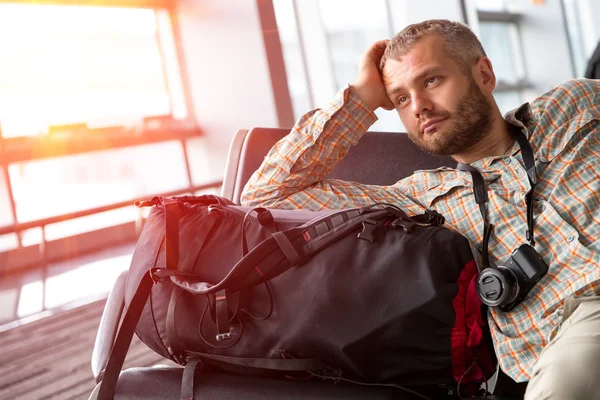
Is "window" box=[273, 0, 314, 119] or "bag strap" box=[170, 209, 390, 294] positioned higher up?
"window" box=[273, 0, 314, 119]

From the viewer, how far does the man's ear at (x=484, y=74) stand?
1.43 metres

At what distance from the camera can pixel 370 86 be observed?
4.77 ft

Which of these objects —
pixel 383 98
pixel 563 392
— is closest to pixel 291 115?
pixel 383 98

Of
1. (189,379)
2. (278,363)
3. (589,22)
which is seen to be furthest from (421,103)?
(589,22)

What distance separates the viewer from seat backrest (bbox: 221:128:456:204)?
1644mm

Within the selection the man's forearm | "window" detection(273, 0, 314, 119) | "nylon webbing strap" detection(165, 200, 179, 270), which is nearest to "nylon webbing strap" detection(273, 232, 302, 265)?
"nylon webbing strap" detection(165, 200, 179, 270)

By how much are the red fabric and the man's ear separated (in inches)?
21.9

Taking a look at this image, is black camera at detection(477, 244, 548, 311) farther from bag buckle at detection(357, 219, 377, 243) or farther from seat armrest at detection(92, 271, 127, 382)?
seat armrest at detection(92, 271, 127, 382)

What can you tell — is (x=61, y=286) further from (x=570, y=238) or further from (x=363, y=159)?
(x=570, y=238)

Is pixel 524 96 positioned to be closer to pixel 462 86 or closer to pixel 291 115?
pixel 291 115

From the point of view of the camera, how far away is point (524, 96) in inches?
259

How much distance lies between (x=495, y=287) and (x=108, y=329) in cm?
81

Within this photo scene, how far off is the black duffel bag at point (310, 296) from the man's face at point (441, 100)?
1.03ft

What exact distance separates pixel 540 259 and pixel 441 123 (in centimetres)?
43
